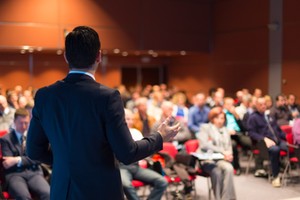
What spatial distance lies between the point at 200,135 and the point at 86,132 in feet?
14.9

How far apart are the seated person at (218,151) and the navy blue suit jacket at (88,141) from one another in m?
4.26

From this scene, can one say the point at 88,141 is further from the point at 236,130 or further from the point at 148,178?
the point at 236,130

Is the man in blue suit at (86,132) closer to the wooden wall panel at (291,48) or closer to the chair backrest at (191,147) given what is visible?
the chair backrest at (191,147)

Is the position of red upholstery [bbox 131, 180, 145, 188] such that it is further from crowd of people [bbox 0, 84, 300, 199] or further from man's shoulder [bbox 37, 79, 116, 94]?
man's shoulder [bbox 37, 79, 116, 94]

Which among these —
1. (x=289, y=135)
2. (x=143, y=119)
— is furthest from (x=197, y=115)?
(x=289, y=135)

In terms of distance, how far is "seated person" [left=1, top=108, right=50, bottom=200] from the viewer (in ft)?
15.2

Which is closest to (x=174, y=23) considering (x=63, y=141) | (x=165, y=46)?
(x=165, y=46)

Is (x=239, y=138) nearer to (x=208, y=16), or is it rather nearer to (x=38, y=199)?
(x=38, y=199)

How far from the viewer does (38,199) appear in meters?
4.90

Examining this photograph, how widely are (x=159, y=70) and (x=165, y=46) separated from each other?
354cm

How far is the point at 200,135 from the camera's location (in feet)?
19.9

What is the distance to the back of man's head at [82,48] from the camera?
169 cm

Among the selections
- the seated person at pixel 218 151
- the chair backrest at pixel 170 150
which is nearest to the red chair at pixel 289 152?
the seated person at pixel 218 151

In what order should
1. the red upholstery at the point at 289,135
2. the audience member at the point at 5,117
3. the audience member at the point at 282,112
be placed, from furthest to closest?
1. the audience member at the point at 282,112
2. the red upholstery at the point at 289,135
3. the audience member at the point at 5,117
